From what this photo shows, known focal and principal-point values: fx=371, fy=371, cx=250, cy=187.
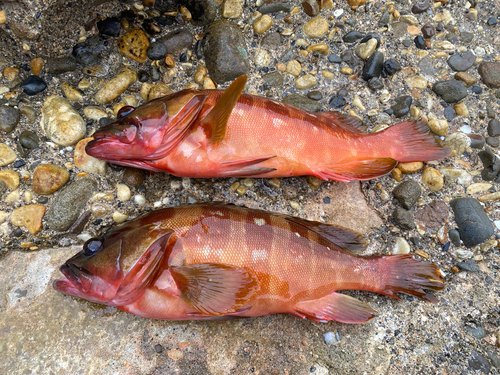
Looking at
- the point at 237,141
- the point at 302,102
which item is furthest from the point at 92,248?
the point at 302,102

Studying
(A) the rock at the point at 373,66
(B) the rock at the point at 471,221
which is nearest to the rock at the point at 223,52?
(A) the rock at the point at 373,66

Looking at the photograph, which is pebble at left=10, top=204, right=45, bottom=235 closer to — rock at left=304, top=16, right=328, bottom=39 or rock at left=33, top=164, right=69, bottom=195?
rock at left=33, top=164, right=69, bottom=195

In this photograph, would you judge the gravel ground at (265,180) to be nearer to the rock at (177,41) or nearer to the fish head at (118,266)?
the rock at (177,41)

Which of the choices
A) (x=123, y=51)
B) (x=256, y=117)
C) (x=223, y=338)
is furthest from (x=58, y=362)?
(x=123, y=51)

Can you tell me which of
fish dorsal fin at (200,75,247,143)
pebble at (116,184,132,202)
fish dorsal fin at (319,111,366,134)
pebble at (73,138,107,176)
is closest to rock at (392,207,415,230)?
fish dorsal fin at (319,111,366,134)

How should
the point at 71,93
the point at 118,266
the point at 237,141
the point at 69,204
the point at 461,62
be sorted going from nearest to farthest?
the point at 118,266 → the point at 237,141 → the point at 69,204 → the point at 71,93 → the point at 461,62

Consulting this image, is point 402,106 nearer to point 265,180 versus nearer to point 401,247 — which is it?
point 401,247
